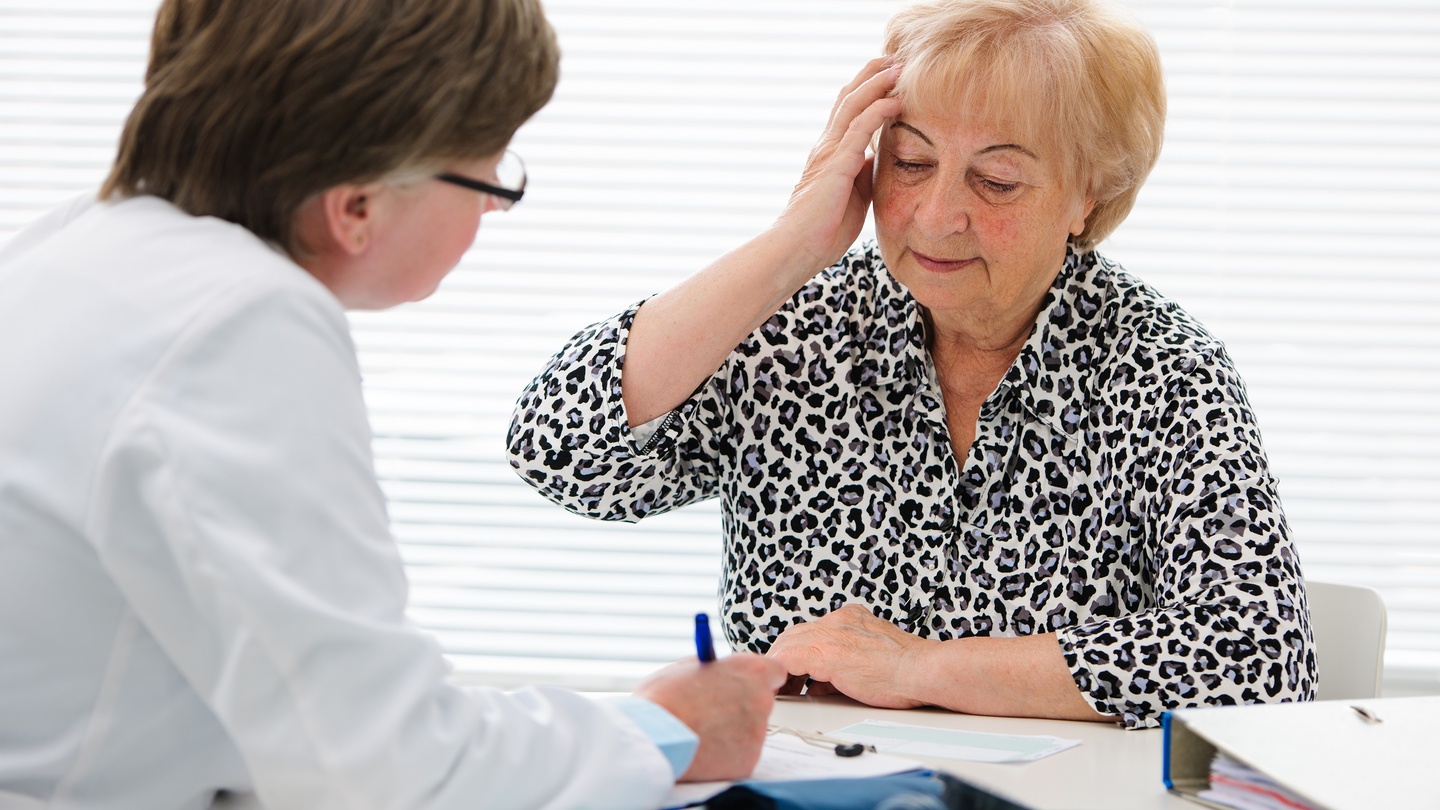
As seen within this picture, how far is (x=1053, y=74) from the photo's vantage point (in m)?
1.64

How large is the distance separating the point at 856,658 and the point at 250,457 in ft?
2.96

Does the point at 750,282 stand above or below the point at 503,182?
below

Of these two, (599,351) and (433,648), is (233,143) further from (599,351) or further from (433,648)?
(599,351)

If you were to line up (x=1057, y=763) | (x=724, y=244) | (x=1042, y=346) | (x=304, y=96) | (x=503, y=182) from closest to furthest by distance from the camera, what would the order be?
(x=304, y=96), (x=503, y=182), (x=1057, y=763), (x=1042, y=346), (x=724, y=244)

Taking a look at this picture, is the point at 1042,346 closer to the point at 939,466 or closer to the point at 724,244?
the point at 939,466

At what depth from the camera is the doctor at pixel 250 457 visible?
80cm

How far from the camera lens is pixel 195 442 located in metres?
0.79

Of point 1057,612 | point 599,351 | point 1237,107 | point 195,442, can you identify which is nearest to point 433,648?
point 195,442

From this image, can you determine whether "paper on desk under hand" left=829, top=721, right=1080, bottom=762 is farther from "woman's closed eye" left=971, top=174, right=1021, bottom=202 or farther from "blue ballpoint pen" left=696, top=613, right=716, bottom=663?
"woman's closed eye" left=971, top=174, right=1021, bottom=202

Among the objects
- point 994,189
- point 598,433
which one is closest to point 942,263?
point 994,189

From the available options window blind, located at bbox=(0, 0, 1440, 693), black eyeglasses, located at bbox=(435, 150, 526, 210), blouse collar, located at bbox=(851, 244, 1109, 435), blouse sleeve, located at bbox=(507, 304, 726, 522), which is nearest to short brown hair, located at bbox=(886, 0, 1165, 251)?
blouse collar, located at bbox=(851, 244, 1109, 435)

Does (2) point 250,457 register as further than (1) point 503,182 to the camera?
No

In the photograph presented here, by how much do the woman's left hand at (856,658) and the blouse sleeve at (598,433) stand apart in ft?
1.10

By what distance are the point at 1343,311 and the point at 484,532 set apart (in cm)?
202
